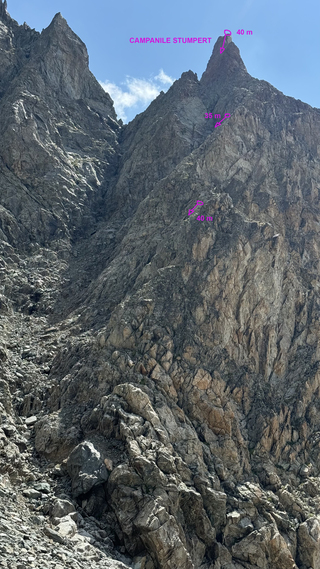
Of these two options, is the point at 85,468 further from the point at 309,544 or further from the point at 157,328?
the point at 309,544

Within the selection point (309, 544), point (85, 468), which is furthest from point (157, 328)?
point (309, 544)

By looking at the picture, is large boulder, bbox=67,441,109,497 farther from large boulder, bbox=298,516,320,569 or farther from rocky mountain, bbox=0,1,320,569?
large boulder, bbox=298,516,320,569

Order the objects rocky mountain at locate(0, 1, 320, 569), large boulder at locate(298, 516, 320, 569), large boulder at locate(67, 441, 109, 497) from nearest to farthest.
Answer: large boulder at locate(67, 441, 109, 497), rocky mountain at locate(0, 1, 320, 569), large boulder at locate(298, 516, 320, 569)

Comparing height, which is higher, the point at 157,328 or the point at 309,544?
the point at 157,328

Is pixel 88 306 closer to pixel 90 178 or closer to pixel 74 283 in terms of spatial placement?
pixel 74 283

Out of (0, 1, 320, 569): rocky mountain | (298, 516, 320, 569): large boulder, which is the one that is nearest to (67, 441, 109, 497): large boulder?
(0, 1, 320, 569): rocky mountain

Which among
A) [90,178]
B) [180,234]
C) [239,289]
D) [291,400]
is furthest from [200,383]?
[90,178]

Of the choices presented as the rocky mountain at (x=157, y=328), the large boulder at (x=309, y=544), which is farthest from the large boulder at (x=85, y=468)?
the large boulder at (x=309, y=544)

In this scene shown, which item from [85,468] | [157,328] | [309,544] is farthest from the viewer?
[157,328]

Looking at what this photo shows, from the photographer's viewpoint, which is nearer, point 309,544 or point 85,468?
point 85,468
